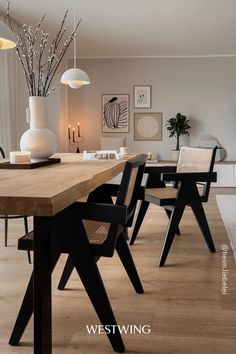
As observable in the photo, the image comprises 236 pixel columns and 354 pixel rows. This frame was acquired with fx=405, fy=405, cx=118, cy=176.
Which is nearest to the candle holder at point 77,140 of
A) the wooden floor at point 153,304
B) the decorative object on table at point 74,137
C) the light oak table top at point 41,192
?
the decorative object on table at point 74,137

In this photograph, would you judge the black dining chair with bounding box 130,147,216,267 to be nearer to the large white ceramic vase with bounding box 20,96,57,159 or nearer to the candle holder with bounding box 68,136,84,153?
the large white ceramic vase with bounding box 20,96,57,159

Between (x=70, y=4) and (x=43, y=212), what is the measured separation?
12.3 feet

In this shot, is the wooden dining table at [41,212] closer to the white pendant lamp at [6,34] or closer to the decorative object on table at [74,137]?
the white pendant lamp at [6,34]

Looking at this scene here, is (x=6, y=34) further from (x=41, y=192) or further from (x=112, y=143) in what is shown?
(x=112, y=143)

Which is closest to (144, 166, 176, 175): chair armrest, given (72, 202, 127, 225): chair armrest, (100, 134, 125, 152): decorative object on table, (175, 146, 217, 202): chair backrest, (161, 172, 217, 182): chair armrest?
(175, 146, 217, 202): chair backrest

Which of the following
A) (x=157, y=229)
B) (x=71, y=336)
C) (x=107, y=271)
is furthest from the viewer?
(x=157, y=229)

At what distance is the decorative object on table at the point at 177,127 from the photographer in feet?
23.0

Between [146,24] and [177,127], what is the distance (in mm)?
2303

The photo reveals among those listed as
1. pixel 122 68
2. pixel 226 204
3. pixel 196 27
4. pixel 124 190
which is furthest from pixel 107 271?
pixel 122 68

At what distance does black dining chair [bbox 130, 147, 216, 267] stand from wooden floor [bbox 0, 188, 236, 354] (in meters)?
0.18

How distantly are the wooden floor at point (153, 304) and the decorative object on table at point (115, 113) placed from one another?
4476 millimetres

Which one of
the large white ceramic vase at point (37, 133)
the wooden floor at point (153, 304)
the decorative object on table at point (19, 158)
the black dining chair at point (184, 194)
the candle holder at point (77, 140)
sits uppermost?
the large white ceramic vase at point (37, 133)

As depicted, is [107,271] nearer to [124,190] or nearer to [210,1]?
[124,190]

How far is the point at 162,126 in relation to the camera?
24.2ft
